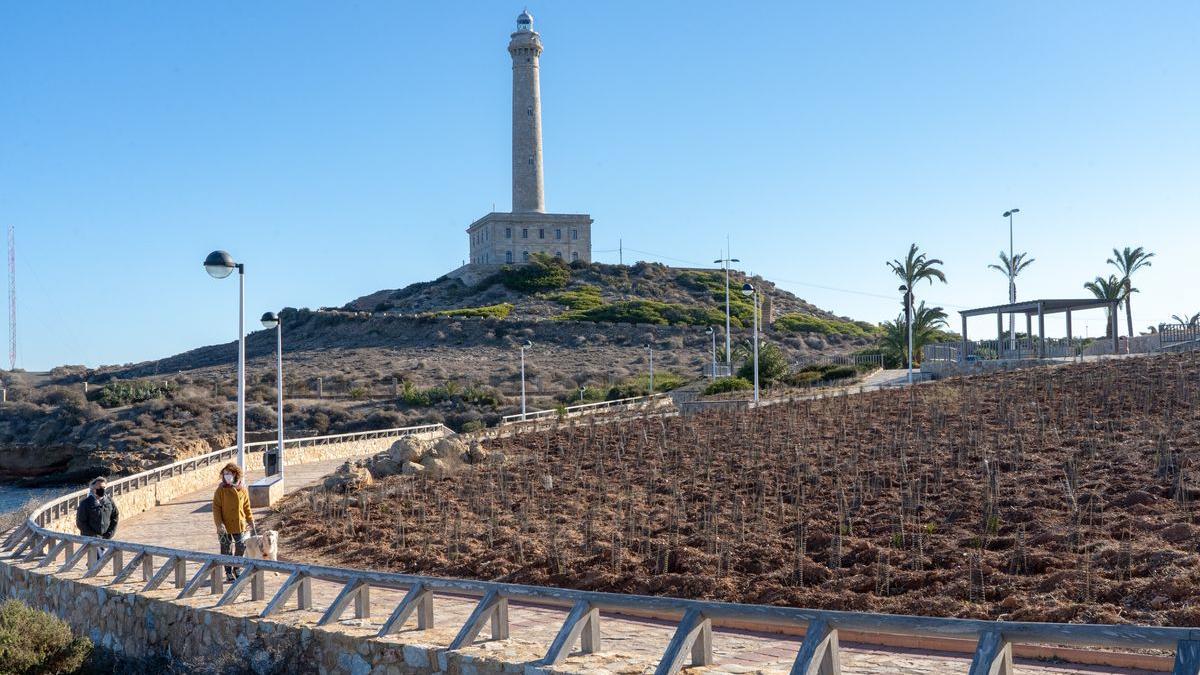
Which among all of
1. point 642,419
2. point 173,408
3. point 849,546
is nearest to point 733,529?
point 849,546

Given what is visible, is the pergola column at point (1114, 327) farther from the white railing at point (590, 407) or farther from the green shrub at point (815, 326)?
the green shrub at point (815, 326)

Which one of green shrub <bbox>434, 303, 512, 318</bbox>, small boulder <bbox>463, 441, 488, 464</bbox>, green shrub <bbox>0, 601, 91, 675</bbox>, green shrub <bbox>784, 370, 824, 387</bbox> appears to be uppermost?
green shrub <bbox>434, 303, 512, 318</bbox>

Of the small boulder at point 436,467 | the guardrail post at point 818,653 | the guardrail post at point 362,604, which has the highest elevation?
the small boulder at point 436,467

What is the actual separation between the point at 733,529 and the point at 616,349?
2710 inches

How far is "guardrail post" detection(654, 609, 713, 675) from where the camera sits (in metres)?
6.76

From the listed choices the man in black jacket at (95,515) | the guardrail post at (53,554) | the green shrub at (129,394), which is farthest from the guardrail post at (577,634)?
the green shrub at (129,394)

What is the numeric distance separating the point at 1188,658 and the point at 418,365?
232 ft

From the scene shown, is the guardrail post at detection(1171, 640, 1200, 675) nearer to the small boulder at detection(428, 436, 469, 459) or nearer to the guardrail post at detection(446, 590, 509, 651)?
the guardrail post at detection(446, 590, 509, 651)

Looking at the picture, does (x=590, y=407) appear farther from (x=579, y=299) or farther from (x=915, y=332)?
(x=579, y=299)

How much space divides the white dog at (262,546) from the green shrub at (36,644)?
6.09 ft

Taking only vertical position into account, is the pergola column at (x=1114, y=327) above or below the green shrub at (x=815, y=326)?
below

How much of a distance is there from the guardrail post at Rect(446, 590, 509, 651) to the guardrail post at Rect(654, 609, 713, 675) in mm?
1601

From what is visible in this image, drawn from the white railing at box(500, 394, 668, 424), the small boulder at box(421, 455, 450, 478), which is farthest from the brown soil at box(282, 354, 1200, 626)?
the white railing at box(500, 394, 668, 424)

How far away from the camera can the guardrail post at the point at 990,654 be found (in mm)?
5648
